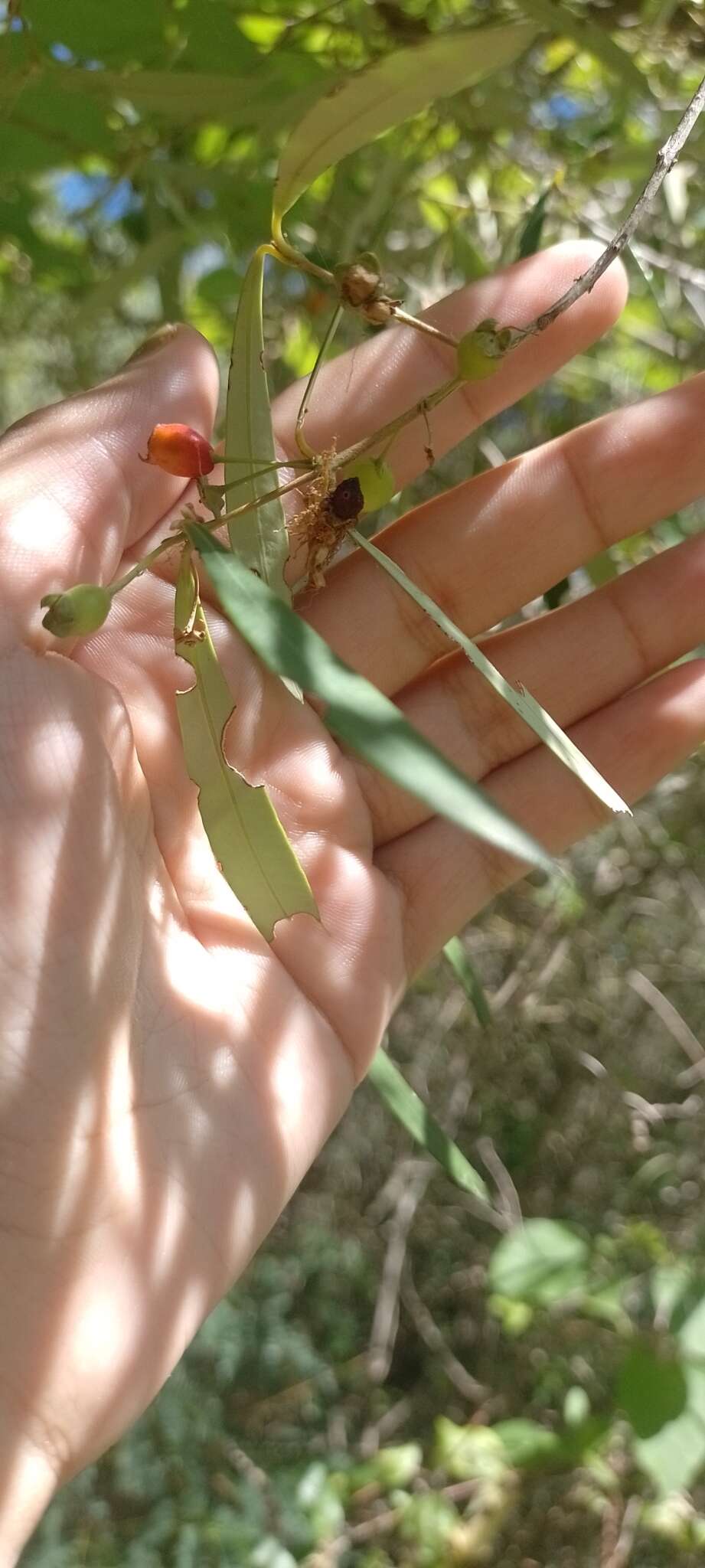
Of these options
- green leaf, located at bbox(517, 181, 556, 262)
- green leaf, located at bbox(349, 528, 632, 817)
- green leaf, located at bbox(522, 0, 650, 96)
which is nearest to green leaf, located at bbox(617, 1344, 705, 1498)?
green leaf, located at bbox(349, 528, 632, 817)

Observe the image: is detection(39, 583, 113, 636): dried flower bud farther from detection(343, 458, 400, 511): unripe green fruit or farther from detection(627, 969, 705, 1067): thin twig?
detection(627, 969, 705, 1067): thin twig

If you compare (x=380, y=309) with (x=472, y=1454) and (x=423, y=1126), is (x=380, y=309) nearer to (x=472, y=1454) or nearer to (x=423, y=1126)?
(x=423, y=1126)

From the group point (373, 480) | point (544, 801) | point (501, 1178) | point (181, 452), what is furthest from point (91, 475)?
point (501, 1178)

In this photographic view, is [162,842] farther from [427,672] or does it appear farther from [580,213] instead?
[580,213]

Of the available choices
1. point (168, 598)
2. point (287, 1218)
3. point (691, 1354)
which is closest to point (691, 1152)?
point (691, 1354)

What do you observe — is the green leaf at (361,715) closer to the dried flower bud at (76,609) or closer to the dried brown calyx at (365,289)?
the dried flower bud at (76,609)

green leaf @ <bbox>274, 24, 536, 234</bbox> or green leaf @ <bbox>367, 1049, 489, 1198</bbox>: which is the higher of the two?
green leaf @ <bbox>274, 24, 536, 234</bbox>
